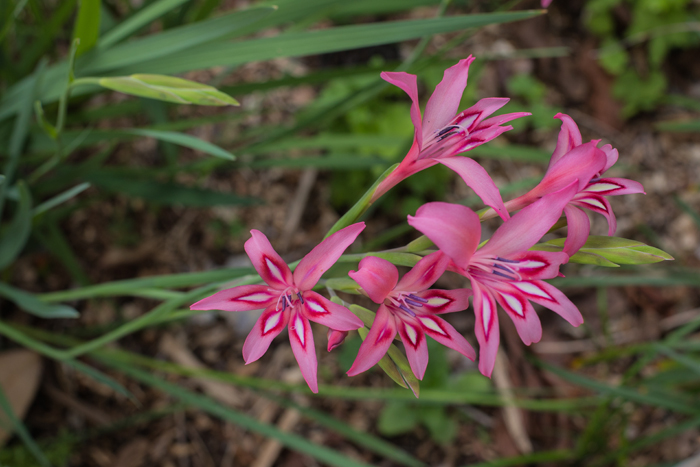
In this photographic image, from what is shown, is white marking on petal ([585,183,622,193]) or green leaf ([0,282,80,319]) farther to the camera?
green leaf ([0,282,80,319])

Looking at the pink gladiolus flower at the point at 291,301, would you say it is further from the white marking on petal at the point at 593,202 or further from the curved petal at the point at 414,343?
the white marking on petal at the point at 593,202

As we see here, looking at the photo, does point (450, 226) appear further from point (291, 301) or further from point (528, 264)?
point (291, 301)

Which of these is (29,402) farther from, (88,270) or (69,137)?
(69,137)

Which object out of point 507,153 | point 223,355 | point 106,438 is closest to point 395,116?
point 507,153

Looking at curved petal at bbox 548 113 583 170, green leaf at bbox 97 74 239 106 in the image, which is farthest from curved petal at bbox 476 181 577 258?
green leaf at bbox 97 74 239 106

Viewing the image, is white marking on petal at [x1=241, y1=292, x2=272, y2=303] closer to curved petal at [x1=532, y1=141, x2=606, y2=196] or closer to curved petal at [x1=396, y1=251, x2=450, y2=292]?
curved petal at [x1=396, y1=251, x2=450, y2=292]

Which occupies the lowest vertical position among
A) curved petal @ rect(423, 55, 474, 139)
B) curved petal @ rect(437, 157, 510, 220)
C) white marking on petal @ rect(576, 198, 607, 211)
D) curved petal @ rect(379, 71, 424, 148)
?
white marking on petal @ rect(576, 198, 607, 211)
